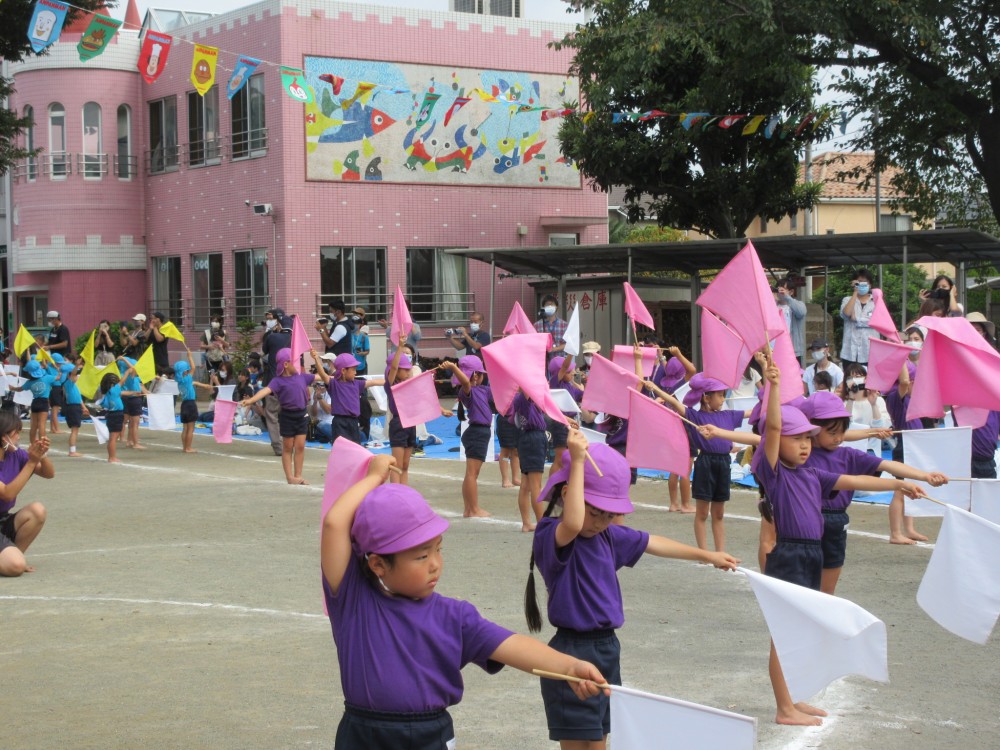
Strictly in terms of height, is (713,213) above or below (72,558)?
above

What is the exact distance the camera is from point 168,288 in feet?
111

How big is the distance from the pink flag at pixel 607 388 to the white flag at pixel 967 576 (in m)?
3.78

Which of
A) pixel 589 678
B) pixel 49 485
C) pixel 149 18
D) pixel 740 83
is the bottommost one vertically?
pixel 49 485

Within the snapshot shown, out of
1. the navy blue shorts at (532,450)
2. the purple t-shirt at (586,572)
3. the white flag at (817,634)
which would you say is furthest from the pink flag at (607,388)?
the white flag at (817,634)

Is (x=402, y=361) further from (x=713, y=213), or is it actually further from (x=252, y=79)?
(x=252, y=79)

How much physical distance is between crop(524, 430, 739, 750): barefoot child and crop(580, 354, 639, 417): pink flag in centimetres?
423

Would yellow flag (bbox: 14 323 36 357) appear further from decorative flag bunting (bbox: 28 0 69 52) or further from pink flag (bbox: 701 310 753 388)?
pink flag (bbox: 701 310 753 388)

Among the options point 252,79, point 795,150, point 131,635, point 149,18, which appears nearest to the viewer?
point 131,635

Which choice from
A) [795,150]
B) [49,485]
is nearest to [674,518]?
[49,485]

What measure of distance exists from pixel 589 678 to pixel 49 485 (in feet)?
43.3

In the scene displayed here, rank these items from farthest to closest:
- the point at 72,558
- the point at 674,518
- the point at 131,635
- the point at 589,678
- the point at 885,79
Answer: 1. the point at 885,79
2. the point at 674,518
3. the point at 72,558
4. the point at 131,635
5. the point at 589,678

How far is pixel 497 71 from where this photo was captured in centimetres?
3077

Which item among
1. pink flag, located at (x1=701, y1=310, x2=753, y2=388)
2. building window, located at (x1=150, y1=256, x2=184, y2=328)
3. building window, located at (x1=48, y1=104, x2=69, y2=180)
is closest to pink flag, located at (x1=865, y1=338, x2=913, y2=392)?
pink flag, located at (x1=701, y1=310, x2=753, y2=388)

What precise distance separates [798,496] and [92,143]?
3119 centimetres
